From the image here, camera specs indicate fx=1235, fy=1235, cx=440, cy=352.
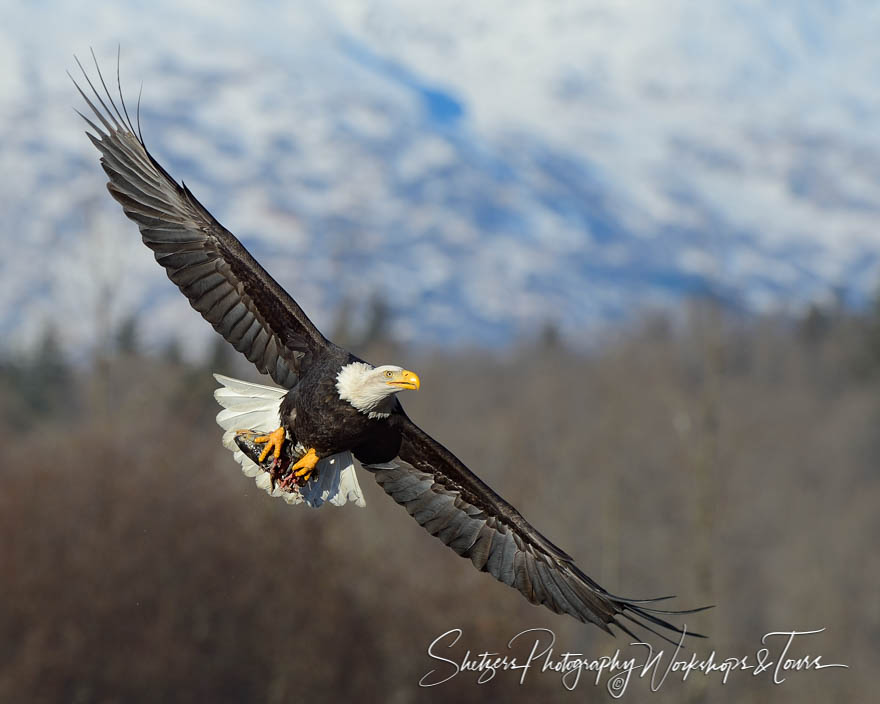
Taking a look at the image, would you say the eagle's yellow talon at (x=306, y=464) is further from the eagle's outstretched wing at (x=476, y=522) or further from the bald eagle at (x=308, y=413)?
the eagle's outstretched wing at (x=476, y=522)

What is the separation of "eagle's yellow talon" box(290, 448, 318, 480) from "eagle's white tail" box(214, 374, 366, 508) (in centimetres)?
20

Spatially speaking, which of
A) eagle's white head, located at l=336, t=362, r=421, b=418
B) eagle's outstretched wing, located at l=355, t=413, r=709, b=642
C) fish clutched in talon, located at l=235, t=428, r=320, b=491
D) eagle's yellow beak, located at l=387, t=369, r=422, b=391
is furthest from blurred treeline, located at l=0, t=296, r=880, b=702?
eagle's yellow beak, located at l=387, t=369, r=422, b=391

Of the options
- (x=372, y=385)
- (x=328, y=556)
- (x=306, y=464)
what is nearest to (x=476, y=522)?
(x=306, y=464)

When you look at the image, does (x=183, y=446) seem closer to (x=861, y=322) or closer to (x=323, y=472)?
(x=323, y=472)

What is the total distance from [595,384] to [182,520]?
3326cm

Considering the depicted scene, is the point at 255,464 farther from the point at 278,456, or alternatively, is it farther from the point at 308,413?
the point at 308,413

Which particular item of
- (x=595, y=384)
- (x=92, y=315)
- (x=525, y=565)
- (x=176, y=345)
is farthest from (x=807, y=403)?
(x=525, y=565)

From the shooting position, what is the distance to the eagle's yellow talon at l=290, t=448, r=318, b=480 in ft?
23.4

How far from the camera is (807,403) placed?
62594mm

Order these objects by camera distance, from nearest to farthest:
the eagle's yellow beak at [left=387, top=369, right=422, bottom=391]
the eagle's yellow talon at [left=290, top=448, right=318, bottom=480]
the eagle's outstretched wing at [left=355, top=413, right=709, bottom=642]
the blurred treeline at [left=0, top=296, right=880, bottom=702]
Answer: the eagle's yellow beak at [left=387, top=369, right=422, bottom=391] → the eagle's yellow talon at [left=290, top=448, right=318, bottom=480] → the eagle's outstretched wing at [left=355, top=413, right=709, bottom=642] → the blurred treeline at [left=0, top=296, right=880, bottom=702]

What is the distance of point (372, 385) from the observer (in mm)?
6734

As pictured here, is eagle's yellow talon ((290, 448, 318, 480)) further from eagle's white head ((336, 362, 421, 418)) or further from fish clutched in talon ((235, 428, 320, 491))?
eagle's white head ((336, 362, 421, 418))

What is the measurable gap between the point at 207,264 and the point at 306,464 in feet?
4.62

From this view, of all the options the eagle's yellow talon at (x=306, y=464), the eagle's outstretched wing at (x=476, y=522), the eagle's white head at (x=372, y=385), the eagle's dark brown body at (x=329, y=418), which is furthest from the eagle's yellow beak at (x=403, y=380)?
the eagle's yellow talon at (x=306, y=464)
